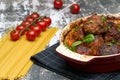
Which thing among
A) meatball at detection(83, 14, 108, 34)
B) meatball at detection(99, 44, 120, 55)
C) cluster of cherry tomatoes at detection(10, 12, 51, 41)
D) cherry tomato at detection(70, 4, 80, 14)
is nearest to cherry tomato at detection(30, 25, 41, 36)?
cluster of cherry tomatoes at detection(10, 12, 51, 41)

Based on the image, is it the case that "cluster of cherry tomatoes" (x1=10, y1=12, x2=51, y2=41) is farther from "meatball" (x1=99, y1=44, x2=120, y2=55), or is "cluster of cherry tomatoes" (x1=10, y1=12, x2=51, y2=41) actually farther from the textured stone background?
"meatball" (x1=99, y1=44, x2=120, y2=55)

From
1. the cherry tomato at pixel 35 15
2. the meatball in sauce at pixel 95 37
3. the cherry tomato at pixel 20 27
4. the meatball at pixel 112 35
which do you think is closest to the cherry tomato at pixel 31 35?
the cherry tomato at pixel 20 27

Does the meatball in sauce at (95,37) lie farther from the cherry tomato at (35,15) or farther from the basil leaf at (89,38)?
the cherry tomato at (35,15)

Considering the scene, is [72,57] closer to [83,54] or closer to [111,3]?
[83,54]

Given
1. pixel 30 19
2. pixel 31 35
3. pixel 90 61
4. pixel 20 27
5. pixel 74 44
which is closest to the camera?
pixel 90 61

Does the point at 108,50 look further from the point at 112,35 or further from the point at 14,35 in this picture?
the point at 14,35

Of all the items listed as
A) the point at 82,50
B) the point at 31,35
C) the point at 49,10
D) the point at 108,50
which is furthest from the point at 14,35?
the point at 108,50
